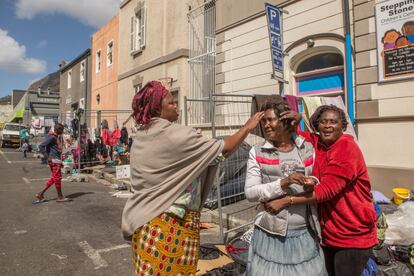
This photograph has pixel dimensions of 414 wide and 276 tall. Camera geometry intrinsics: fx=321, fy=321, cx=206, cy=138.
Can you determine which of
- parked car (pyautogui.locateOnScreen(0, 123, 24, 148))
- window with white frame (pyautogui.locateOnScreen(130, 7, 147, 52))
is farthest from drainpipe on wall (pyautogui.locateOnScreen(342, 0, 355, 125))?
parked car (pyautogui.locateOnScreen(0, 123, 24, 148))

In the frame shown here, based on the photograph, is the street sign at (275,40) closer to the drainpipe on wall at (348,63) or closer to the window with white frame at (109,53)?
the drainpipe on wall at (348,63)

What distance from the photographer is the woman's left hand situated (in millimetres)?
1972

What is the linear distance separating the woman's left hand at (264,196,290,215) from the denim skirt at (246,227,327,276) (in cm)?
16

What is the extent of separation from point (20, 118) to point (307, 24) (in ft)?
121

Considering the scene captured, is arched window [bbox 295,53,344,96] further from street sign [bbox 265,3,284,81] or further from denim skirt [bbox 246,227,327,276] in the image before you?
denim skirt [bbox 246,227,327,276]

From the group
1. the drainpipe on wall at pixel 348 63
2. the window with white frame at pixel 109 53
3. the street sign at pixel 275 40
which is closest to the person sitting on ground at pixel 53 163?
the street sign at pixel 275 40

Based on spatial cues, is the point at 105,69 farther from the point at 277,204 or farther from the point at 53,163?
the point at 277,204

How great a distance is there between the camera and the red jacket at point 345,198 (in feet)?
6.44

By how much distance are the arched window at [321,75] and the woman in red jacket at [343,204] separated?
5.42m

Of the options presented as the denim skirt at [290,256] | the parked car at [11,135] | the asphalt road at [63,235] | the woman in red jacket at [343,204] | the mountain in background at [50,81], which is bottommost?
the asphalt road at [63,235]

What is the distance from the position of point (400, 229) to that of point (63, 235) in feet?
16.4

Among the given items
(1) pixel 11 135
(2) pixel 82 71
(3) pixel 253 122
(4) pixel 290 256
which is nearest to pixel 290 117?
(3) pixel 253 122

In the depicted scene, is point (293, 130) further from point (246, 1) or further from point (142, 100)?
point (246, 1)

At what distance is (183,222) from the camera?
205 cm
